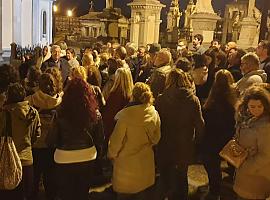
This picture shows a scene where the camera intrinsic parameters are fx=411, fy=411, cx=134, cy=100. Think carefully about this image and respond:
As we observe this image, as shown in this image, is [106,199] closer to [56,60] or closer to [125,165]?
[125,165]

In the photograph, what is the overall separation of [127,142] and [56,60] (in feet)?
13.3

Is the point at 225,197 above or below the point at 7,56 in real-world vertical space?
below

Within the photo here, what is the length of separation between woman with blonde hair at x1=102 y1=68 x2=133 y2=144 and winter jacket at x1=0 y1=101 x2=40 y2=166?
1.48 metres

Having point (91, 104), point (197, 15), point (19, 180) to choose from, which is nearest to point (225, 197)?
point (91, 104)

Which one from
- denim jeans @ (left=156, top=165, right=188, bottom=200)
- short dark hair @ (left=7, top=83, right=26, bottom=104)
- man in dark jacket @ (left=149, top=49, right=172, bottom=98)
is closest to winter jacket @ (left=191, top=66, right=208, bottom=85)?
man in dark jacket @ (left=149, top=49, right=172, bottom=98)

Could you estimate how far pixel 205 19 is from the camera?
12188mm

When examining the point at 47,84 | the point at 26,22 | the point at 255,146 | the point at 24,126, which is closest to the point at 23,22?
the point at 26,22

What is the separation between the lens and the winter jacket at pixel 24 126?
4.49 meters

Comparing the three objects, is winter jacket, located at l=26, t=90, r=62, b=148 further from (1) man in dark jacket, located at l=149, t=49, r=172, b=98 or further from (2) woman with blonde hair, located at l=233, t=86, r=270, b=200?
(2) woman with blonde hair, located at l=233, t=86, r=270, b=200

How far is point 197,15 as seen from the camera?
12242 millimetres

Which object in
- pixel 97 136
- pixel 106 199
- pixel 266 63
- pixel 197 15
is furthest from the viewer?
pixel 197 15

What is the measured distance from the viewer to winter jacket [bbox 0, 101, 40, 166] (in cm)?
449

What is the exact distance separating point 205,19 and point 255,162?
8.81 m

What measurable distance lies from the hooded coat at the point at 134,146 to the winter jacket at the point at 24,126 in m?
0.90
